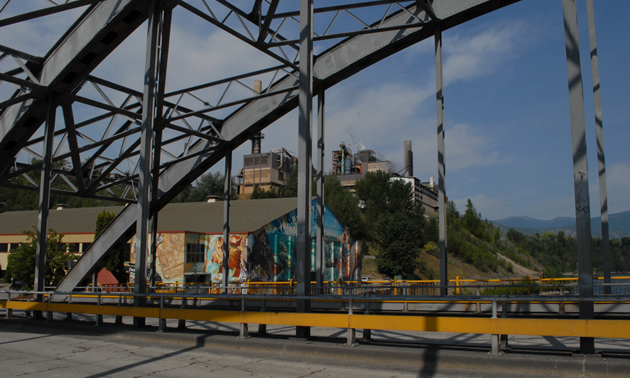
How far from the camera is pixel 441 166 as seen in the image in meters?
14.9

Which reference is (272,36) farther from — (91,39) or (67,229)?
(67,229)

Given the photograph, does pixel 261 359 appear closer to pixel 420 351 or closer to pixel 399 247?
pixel 420 351

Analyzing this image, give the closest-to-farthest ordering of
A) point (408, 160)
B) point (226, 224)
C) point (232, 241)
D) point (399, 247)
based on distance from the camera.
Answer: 1. point (226, 224)
2. point (232, 241)
3. point (399, 247)
4. point (408, 160)

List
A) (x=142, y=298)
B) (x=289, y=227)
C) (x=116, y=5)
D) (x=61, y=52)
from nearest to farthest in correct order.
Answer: (x=142, y=298) < (x=116, y=5) < (x=61, y=52) < (x=289, y=227)

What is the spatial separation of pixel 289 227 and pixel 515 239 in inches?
5577

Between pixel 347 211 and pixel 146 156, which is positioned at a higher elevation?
pixel 347 211

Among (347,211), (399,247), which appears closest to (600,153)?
(399,247)

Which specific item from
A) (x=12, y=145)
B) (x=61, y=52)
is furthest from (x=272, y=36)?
(x=12, y=145)

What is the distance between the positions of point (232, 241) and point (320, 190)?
2135cm

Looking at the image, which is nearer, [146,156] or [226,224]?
[146,156]

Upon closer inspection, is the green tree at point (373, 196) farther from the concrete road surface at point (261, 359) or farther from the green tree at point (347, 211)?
the concrete road surface at point (261, 359)

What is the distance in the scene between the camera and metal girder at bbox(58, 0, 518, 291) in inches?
648

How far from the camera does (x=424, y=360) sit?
859cm

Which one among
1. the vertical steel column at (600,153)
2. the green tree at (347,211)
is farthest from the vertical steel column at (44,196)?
the green tree at (347,211)
